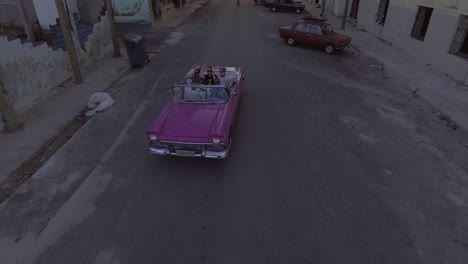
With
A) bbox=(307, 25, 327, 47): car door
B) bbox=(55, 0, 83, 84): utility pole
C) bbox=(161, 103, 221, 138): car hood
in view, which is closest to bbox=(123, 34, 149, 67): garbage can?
bbox=(55, 0, 83, 84): utility pole

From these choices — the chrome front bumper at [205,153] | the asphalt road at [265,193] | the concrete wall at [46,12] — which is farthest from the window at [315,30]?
the concrete wall at [46,12]

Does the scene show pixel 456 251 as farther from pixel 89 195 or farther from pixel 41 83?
pixel 41 83

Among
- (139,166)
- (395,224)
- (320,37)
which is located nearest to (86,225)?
(139,166)

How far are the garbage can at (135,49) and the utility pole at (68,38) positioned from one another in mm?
2332

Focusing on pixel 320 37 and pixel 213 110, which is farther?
pixel 320 37

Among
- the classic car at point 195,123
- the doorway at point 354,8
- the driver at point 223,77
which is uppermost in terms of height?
the doorway at point 354,8

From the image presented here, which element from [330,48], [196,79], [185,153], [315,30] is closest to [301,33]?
[315,30]

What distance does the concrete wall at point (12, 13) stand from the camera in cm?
1407

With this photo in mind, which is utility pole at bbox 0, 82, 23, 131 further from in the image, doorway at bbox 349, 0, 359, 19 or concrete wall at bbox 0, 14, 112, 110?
doorway at bbox 349, 0, 359, 19

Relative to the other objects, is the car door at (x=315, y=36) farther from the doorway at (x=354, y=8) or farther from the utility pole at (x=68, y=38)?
the utility pole at (x=68, y=38)

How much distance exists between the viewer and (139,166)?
6.62m

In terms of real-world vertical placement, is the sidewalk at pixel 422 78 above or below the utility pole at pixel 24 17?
below

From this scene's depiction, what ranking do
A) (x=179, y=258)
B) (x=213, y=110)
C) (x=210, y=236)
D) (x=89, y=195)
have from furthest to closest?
(x=213, y=110) → (x=89, y=195) → (x=210, y=236) → (x=179, y=258)

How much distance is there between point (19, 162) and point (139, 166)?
106 inches
